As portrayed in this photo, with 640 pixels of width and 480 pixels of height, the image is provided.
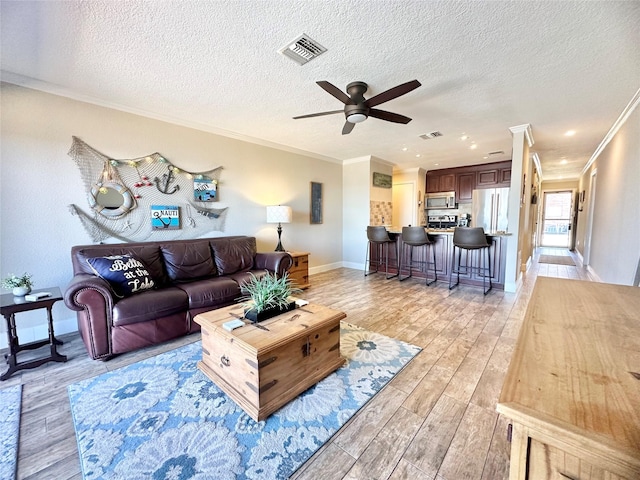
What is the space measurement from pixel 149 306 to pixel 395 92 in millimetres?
2813

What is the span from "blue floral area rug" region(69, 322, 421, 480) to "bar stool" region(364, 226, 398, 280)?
298cm

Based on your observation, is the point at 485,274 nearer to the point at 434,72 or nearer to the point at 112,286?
the point at 434,72

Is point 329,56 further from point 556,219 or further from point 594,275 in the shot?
point 556,219

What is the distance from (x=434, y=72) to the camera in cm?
236

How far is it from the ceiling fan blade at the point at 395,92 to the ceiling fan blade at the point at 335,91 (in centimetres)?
18

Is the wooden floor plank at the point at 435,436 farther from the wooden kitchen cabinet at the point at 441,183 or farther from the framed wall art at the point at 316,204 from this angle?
the wooden kitchen cabinet at the point at 441,183

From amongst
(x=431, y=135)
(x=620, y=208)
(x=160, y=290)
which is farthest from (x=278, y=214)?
(x=620, y=208)

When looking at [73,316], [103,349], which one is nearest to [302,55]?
[103,349]

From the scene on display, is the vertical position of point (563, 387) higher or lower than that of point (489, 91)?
lower

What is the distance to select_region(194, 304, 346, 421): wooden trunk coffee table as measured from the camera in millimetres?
1561

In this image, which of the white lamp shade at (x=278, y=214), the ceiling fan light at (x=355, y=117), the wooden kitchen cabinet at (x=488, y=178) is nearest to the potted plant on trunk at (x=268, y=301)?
the ceiling fan light at (x=355, y=117)

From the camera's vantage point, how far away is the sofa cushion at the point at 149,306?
88.0 inches

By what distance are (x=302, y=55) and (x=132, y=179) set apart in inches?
94.4

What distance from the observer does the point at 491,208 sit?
6.21 metres
